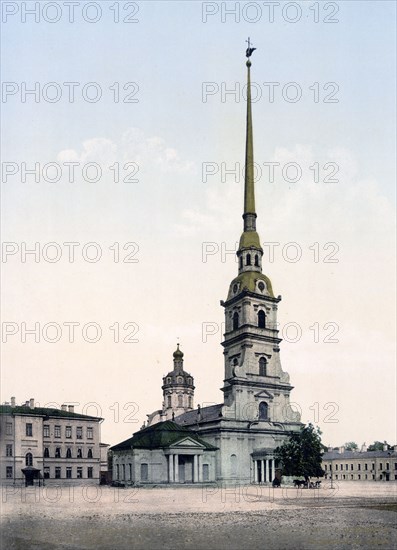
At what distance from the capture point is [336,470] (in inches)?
4277

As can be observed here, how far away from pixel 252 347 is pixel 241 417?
8.14 m

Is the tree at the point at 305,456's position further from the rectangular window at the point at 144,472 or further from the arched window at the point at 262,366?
the rectangular window at the point at 144,472

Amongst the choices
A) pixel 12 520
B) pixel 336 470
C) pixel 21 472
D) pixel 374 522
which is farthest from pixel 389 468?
pixel 12 520

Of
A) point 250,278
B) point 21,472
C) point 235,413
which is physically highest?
point 250,278

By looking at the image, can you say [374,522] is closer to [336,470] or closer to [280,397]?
[280,397]

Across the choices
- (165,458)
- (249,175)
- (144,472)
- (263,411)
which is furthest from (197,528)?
(249,175)

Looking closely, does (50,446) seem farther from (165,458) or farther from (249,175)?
(249,175)

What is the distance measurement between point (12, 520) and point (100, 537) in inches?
224

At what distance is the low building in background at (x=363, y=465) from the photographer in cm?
9888

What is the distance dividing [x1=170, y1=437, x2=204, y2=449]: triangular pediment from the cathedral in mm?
29

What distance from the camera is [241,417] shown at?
64.1 metres

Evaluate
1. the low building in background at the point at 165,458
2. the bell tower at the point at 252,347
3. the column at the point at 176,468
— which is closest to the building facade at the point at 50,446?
the low building in background at the point at 165,458

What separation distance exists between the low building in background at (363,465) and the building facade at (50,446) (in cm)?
5327

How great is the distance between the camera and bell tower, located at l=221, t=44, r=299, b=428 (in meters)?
65.3
